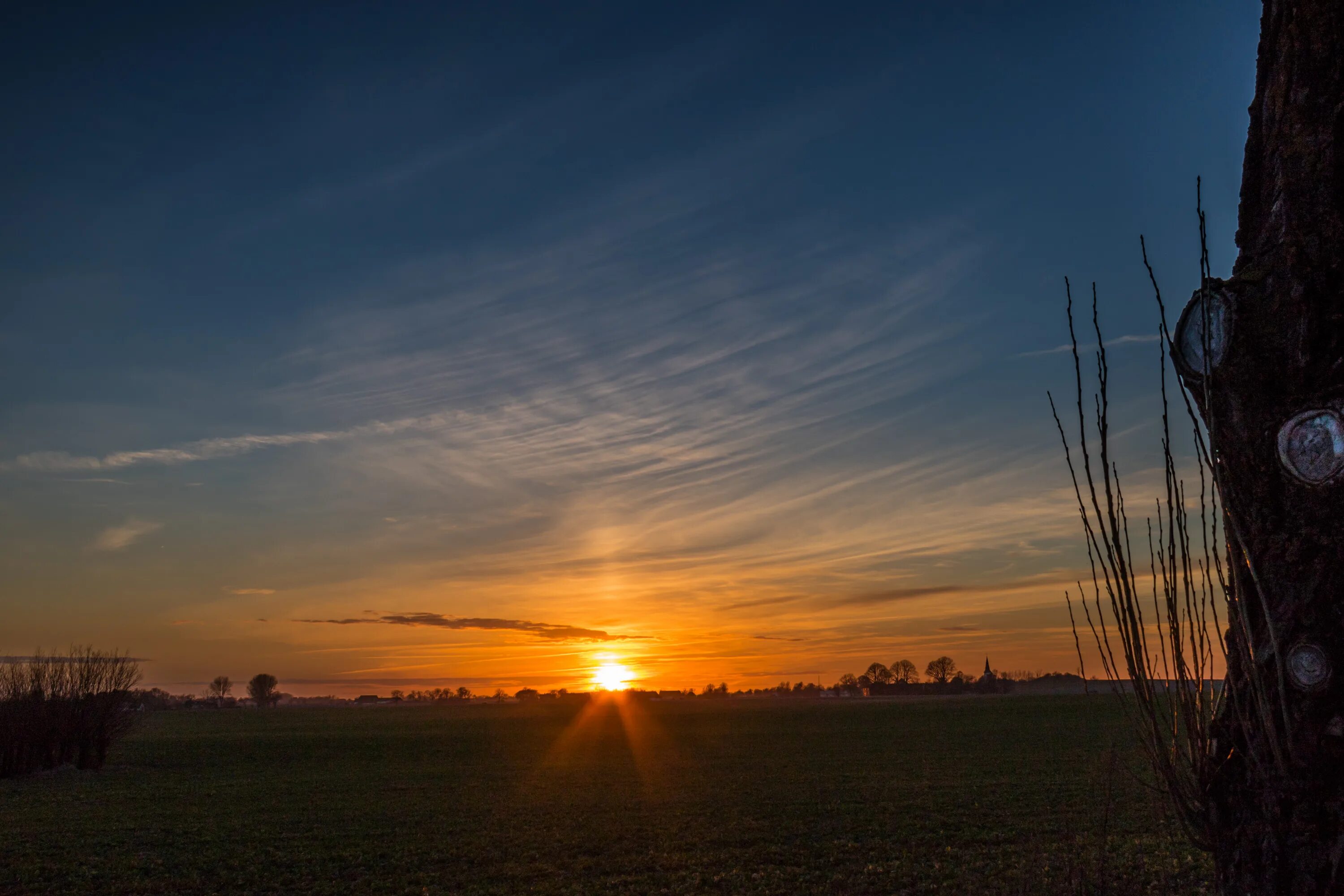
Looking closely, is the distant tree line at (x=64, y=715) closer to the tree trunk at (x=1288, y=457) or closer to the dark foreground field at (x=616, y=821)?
the dark foreground field at (x=616, y=821)

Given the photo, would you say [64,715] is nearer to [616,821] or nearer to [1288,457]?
[616,821]

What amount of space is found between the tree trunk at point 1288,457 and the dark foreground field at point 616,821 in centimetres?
105

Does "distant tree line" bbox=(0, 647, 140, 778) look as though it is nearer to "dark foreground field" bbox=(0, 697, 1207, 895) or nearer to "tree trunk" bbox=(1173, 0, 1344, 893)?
"dark foreground field" bbox=(0, 697, 1207, 895)

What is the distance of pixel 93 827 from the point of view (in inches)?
1006

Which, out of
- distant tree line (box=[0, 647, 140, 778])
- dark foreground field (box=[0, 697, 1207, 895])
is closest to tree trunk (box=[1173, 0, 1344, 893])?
dark foreground field (box=[0, 697, 1207, 895])

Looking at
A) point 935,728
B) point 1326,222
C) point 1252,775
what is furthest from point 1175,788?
point 935,728

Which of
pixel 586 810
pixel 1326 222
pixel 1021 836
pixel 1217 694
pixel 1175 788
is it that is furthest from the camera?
pixel 586 810

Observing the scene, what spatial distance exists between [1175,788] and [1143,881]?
1209cm

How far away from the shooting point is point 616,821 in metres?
24.9

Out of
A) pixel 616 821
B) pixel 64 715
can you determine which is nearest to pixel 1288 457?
pixel 616 821

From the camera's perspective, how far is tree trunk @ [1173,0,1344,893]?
2.89m

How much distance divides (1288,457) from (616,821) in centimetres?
2498

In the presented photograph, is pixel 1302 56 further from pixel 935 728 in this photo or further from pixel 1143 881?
pixel 935 728

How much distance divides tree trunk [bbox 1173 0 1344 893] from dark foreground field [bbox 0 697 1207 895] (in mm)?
1054
